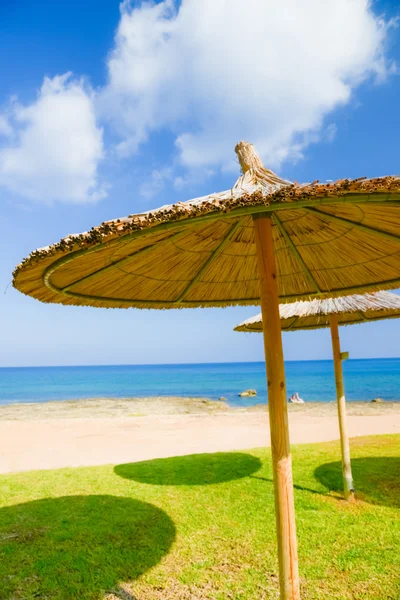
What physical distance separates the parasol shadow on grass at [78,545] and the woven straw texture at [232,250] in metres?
1.94

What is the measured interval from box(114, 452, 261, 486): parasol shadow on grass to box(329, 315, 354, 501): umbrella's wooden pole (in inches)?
58.0

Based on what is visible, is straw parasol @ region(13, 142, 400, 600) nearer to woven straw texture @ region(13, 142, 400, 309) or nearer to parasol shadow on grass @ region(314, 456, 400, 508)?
woven straw texture @ region(13, 142, 400, 309)

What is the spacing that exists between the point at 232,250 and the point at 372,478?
3759 mm

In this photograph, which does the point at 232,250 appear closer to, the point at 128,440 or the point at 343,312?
the point at 343,312

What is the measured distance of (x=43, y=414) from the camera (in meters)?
20.7

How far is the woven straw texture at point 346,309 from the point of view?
4.48 m

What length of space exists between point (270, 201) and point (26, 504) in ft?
14.6

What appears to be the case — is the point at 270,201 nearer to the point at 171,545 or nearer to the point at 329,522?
the point at 171,545

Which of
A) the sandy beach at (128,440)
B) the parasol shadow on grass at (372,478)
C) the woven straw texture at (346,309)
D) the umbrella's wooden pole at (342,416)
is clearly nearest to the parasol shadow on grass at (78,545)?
the umbrella's wooden pole at (342,416)

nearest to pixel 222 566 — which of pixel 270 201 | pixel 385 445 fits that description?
pixel 270 201

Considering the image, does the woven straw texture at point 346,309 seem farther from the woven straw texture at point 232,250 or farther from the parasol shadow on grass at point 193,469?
the parasol shadow on grass at point 193,469

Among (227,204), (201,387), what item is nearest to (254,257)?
(227,204)

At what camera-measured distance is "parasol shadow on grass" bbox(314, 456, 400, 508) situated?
4336 millimetres

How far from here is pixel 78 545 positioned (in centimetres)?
339
